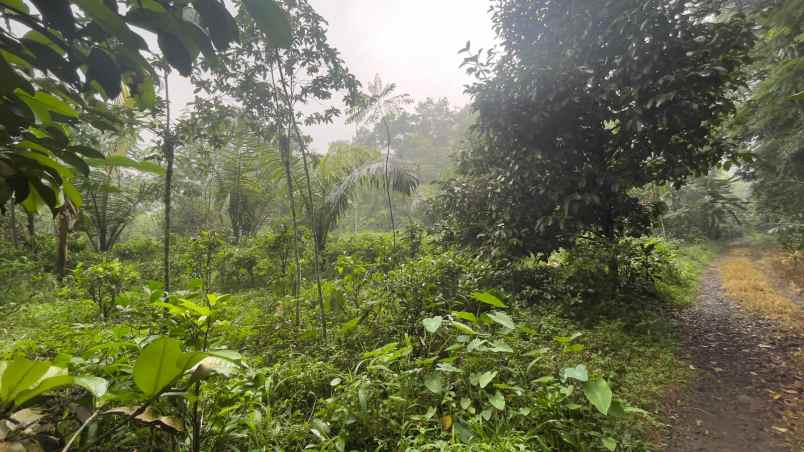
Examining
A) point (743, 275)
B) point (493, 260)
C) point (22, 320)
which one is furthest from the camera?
point (743, 275)

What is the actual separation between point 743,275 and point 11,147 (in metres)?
10.2

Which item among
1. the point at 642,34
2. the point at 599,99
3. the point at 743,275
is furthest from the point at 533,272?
the point at 743,275

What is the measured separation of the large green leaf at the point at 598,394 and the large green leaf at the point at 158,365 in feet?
5.94

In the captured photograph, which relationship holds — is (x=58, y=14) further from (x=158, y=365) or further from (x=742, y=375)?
(x=742, y=375)

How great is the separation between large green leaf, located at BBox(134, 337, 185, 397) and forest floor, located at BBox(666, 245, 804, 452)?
257cm

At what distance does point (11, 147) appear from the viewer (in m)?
0.77

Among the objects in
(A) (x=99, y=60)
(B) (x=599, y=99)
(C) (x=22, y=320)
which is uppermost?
(B) (x=599, y=99)

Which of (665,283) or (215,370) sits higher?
(215,370)

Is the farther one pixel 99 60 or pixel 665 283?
pixel 665 283

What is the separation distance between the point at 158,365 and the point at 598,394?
1928 mm

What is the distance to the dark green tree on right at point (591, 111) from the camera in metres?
3.11

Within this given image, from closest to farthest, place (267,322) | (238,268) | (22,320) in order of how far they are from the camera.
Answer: (267,322), (22,320), (238,268)

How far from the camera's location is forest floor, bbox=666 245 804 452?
2047 mm

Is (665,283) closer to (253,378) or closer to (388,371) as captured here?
(388,371)
